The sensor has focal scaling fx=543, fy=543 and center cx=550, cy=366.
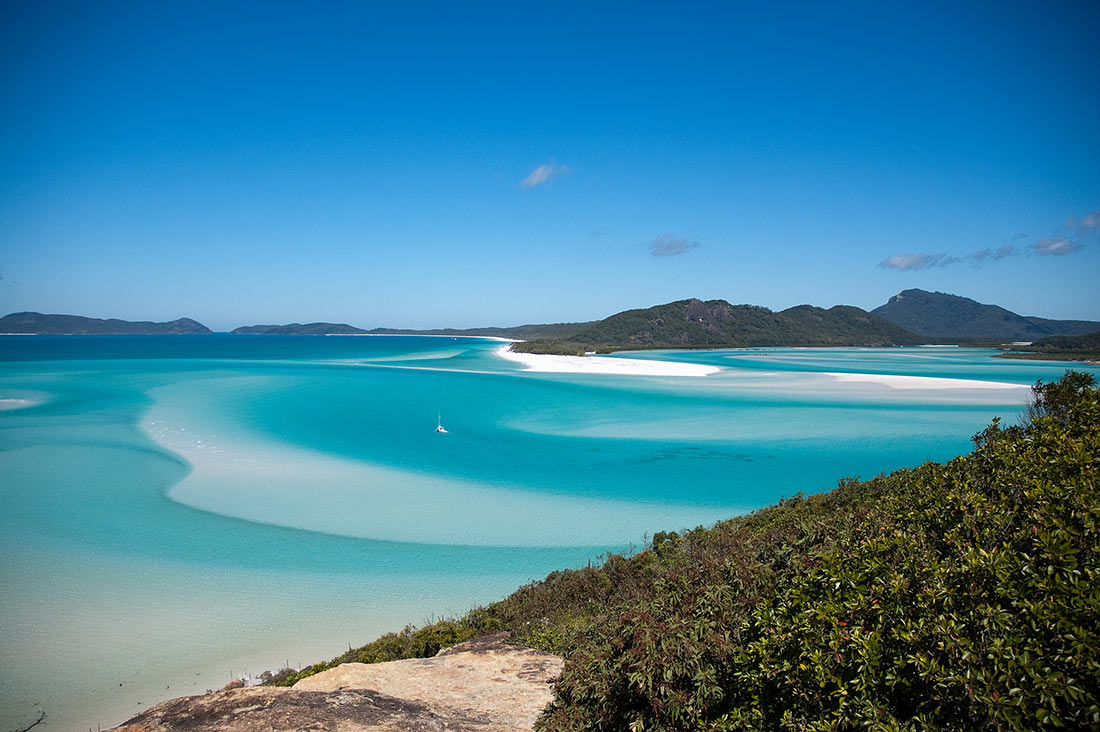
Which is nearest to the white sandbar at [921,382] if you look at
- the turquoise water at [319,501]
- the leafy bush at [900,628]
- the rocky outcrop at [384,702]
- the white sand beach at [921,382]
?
the white sand beach at [921,382]

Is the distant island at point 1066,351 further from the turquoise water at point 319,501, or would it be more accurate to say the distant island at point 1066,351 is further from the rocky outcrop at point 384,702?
the rocky outcrop at point 384,702

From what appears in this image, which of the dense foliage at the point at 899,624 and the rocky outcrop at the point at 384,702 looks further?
the rocky outcrop at the point at 384,702

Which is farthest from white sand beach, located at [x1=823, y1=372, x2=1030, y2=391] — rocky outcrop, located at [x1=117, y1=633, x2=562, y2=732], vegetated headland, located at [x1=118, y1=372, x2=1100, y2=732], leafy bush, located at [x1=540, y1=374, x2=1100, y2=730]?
rocky outcrop, located at [x1=117, y1=633, x2=562, y2=732]

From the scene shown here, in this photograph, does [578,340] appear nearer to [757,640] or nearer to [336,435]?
[336,435]

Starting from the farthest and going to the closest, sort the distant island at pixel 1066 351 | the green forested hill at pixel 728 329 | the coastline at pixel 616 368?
the green forested hill at pixel 728 329, the distant island at pixel 1066 351, the coastline at pixel 616 368

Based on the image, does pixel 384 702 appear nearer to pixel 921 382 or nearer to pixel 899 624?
pixel 899 624

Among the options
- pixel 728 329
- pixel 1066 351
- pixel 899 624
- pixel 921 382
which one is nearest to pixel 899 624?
pixel 899 624
